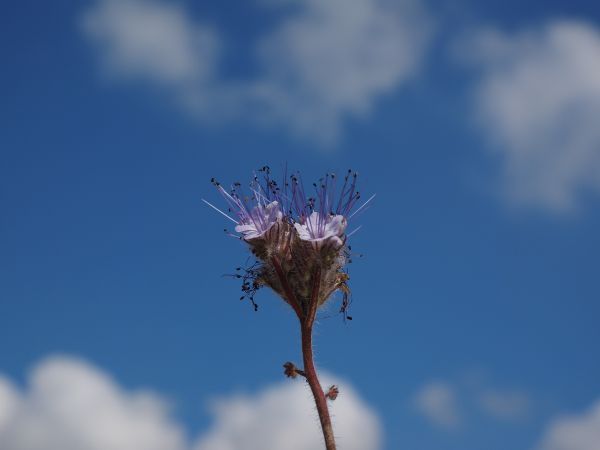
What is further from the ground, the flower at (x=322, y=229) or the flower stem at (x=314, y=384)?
the flower at (x=322, y=229)

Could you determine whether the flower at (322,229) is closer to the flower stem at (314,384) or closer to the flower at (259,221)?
the flower at (259,221)

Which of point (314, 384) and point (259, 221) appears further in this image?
point (259, 221)

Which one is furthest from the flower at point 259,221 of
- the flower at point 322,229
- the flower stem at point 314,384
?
the flower stem at point 314,384

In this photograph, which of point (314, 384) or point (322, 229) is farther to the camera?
point (322, 229)

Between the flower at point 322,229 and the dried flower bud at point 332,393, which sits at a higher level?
the flower at point 322,229

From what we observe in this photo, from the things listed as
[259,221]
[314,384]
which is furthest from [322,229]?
[314,384]

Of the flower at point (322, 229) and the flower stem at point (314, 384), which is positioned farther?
the flower at point (322, 229)

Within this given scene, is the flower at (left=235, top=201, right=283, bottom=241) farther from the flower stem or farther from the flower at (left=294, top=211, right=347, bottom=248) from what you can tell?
the flower stem

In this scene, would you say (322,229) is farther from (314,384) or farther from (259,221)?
(314,384)

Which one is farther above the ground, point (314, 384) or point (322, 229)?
point (322, 229)

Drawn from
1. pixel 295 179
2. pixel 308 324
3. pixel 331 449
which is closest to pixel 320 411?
pixel 331 449
